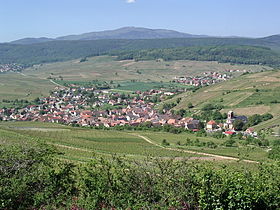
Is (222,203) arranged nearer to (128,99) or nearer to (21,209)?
(21,209)

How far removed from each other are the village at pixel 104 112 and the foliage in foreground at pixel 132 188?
49402 mm

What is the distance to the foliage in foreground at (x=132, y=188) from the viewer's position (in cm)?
1588

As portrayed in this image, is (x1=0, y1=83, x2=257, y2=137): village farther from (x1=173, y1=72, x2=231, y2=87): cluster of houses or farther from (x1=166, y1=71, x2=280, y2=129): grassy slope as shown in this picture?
(x1=173, y1=72, x2=231, y2=87): cluster of houses

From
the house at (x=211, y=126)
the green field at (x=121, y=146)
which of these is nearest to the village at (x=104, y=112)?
the house at (x=211, y=126)

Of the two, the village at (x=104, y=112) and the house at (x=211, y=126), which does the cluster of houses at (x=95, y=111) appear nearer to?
the village at (x=104, y=112)

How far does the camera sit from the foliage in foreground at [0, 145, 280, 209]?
15.9m

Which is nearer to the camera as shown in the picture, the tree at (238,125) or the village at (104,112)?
the tree at (238,125)

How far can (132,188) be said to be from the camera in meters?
17.6

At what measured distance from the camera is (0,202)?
15.5 m

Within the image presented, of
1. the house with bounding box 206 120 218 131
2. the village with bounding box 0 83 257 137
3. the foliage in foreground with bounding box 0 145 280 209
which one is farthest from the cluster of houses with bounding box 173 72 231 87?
the foliage in foreground with bounding box 0 145 280 209

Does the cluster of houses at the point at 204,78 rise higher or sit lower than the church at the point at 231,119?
higher

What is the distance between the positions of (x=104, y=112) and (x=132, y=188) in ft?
264

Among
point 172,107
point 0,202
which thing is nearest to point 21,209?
point 0,202

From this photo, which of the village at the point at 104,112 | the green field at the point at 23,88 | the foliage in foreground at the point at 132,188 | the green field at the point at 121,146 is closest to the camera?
the foliage in foreground at the point at 132,188
